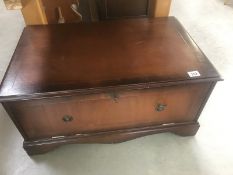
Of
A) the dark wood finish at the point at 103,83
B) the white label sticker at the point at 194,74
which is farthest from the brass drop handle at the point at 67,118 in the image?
the white label sticker at the point at 194,74

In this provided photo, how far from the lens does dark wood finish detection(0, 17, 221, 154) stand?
3.17 feet

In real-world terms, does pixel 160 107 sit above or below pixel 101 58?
below

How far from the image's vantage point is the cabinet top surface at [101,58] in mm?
967

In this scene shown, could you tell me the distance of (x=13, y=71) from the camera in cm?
102

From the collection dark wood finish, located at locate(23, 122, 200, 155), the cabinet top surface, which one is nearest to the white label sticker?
the cabinet top surface

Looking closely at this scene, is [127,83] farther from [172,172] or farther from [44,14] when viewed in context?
[44,14]

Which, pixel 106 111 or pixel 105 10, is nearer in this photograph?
pixel 106 111

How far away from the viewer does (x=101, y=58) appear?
1080 mm

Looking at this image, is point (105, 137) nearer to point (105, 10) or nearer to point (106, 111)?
point (106, 111)

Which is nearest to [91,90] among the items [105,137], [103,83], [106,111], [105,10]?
[103,83]

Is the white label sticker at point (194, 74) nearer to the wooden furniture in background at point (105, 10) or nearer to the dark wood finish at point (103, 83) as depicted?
the dark wood finish at point (103, 83)

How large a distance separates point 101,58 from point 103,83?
6.9 inches

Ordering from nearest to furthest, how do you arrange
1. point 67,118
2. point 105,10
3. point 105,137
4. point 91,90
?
point 91,90, point 67,118, point 105,137, point 105,10

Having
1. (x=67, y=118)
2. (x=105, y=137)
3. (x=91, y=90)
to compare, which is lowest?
(x=105, y=137)
